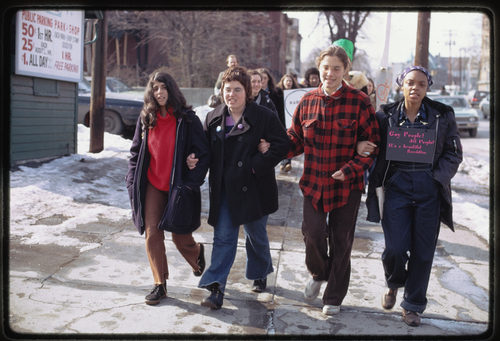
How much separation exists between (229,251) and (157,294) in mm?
662

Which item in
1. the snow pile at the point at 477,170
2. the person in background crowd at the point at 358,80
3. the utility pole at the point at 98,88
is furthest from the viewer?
the snow pile at the point at 477,170

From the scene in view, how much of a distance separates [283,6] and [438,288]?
9.45ft

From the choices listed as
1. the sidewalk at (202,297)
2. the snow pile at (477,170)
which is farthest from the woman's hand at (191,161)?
the snow pile at (477,170)

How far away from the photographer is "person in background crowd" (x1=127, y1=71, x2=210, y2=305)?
3842mm

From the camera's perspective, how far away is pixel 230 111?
3.99m

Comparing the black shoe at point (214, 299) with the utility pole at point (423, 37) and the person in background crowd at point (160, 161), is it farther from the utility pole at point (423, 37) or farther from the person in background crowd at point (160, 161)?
the utility pole at point (423, 37)

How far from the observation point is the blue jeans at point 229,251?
12.5 feet

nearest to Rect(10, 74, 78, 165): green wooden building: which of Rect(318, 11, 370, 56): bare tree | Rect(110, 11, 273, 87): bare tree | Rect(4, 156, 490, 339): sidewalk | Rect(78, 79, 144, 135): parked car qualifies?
Rect(78, 79, 144, 135): parked car

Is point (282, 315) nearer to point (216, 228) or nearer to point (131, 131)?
point (216, 228)

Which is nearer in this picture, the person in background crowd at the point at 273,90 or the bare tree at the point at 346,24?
the person in background crowd at the point at 273,90

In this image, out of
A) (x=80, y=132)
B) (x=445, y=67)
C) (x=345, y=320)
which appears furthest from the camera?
(x=445, y=67)

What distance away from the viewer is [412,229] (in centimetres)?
368

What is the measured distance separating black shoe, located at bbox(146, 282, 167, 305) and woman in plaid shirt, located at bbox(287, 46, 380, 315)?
4.01 feet

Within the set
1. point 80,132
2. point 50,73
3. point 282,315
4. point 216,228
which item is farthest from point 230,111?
point 80,132
